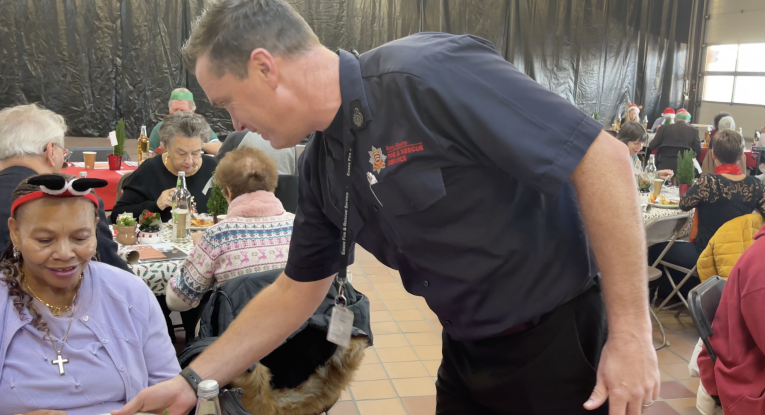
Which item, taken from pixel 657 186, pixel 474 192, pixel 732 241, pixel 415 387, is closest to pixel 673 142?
pixel 657 186

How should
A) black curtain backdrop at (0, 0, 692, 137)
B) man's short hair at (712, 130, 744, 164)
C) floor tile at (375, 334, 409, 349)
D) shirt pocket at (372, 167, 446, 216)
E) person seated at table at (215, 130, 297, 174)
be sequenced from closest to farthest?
shirt pocket at (372, 167, 446, 216) → floor tile at (375, 334, 409, 349) → man's short hair at (712, 130, 744, 164) → person seated at table at (215, 130, 297, 174) → black curtain backdrop at (0, 0, 692, 137)

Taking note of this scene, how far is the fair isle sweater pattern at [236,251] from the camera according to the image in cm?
266

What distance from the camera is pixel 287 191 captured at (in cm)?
410

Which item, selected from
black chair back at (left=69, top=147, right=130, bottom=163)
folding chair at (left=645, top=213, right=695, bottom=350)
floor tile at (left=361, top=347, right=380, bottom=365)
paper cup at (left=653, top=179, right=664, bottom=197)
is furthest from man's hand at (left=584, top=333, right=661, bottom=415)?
black chair back at (left=69, top=147, right=130, bottom=163)

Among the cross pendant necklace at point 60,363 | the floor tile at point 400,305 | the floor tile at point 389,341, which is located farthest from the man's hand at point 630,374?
the floor tile at point 400,305

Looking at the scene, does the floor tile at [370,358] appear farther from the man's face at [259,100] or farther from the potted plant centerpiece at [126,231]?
the man's face at [259,100]

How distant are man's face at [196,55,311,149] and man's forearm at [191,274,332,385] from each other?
42 centimetres

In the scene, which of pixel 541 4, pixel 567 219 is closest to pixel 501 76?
pixel 567 219

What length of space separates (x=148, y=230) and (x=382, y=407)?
154cm

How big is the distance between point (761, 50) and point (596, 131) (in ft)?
46.7

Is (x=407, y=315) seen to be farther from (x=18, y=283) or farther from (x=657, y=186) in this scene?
(x=18, y=283)

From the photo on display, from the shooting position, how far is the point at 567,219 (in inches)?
49.6

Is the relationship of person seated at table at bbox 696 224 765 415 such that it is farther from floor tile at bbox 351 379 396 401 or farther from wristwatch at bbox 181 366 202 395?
wristwatch at bbox 181 366 202 395

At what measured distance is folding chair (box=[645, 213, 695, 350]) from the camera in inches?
166
